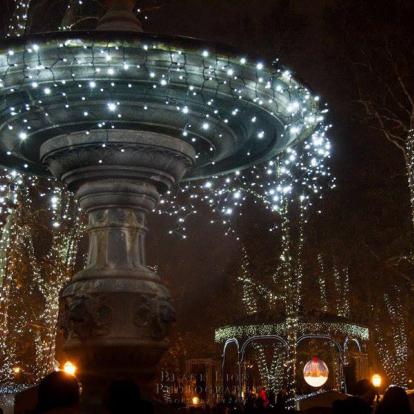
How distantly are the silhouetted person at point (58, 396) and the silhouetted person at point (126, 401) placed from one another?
0.21m

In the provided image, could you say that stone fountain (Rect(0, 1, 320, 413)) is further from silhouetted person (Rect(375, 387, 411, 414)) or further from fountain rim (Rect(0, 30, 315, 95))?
silhouetted person (Rect(375, 387, 411, 414))

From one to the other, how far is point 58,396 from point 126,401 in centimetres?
37

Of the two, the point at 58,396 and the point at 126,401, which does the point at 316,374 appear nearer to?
the point at 126,401

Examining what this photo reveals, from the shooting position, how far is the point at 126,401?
3.52 metres

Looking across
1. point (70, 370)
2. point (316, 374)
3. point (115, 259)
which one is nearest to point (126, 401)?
point (115, 259)

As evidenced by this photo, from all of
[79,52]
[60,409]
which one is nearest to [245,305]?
[79,52]

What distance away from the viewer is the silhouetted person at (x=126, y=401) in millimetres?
3512

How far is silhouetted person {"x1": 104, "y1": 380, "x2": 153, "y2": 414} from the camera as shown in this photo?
138 inches

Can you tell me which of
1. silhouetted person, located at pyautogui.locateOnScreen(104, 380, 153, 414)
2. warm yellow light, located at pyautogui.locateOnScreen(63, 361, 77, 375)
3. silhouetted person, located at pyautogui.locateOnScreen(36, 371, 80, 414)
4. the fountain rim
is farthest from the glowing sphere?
silhouetted person, located at pyautogui.locateOnScreen(36, 371, 80, 414)

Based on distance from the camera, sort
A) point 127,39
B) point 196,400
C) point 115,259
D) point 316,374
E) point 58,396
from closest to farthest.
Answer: point 58,396, point 127,39, point 115,259, point 316,374, point 196,400

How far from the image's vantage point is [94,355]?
20.4 ft

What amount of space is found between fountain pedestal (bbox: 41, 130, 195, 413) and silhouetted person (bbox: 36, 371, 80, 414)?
2602mm

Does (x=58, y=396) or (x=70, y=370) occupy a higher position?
(x=70, y=370)

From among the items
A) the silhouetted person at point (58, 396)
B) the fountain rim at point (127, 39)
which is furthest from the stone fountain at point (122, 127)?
the silhouetted person at point (58, 396)
